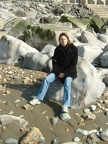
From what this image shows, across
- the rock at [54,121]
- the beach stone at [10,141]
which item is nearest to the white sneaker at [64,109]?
the rock at [54,121]

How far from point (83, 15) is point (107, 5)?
8.25 meters

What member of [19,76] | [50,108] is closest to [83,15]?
[19,76]

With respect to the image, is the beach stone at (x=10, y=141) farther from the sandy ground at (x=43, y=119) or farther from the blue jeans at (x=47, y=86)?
the blue jeans at (x=47, y=86)

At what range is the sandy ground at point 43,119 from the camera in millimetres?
4492

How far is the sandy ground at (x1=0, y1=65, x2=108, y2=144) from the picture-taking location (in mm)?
4492

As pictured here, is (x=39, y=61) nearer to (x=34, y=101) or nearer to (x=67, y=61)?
(x=67, y=61)

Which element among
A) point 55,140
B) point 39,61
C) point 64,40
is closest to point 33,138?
point 55,140

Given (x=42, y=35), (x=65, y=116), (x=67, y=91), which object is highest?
(x=42, y=35)

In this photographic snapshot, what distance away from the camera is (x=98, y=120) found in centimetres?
504

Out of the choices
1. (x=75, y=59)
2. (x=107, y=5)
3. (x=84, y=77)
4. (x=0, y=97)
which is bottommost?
(x=107, y=5)

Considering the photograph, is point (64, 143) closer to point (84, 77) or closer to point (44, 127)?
point (44, 127)

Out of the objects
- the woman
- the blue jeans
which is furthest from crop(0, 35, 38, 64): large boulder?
the blue jeans

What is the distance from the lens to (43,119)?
494 cm

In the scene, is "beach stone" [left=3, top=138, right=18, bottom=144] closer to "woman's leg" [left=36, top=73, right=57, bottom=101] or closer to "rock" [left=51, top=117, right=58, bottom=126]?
"rock" [left=51, top=117, right=58, bottom=126]
